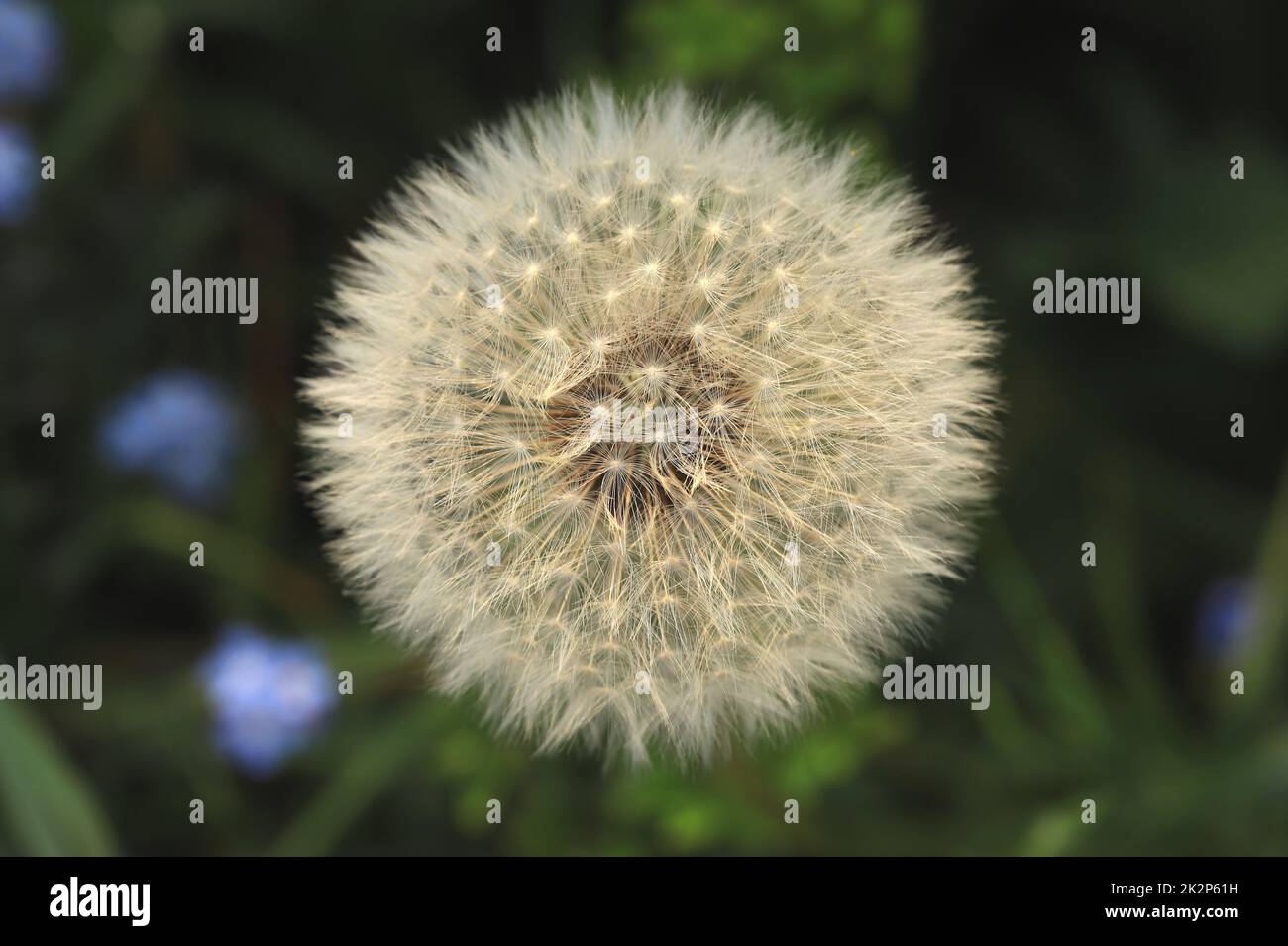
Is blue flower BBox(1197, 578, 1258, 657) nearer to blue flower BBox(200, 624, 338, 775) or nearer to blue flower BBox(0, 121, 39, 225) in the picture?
blue flower BBox(200, 624, 338, 775)

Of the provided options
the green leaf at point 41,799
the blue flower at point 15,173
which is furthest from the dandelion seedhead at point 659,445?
the blue flower at point 15,173

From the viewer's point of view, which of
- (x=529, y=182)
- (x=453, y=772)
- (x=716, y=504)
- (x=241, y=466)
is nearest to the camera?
(x=716, y=504)

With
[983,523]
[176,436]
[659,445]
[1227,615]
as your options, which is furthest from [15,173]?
[1227,615]

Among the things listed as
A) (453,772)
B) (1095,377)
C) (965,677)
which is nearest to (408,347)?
(453,772)

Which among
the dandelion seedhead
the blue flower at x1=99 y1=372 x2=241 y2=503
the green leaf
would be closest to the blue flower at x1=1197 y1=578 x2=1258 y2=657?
the dandelion seedhead

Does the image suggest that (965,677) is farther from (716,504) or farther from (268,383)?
(268,383)

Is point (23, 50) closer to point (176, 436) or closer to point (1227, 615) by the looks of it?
point (176, 436)

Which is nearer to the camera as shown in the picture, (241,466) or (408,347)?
(408,347)
